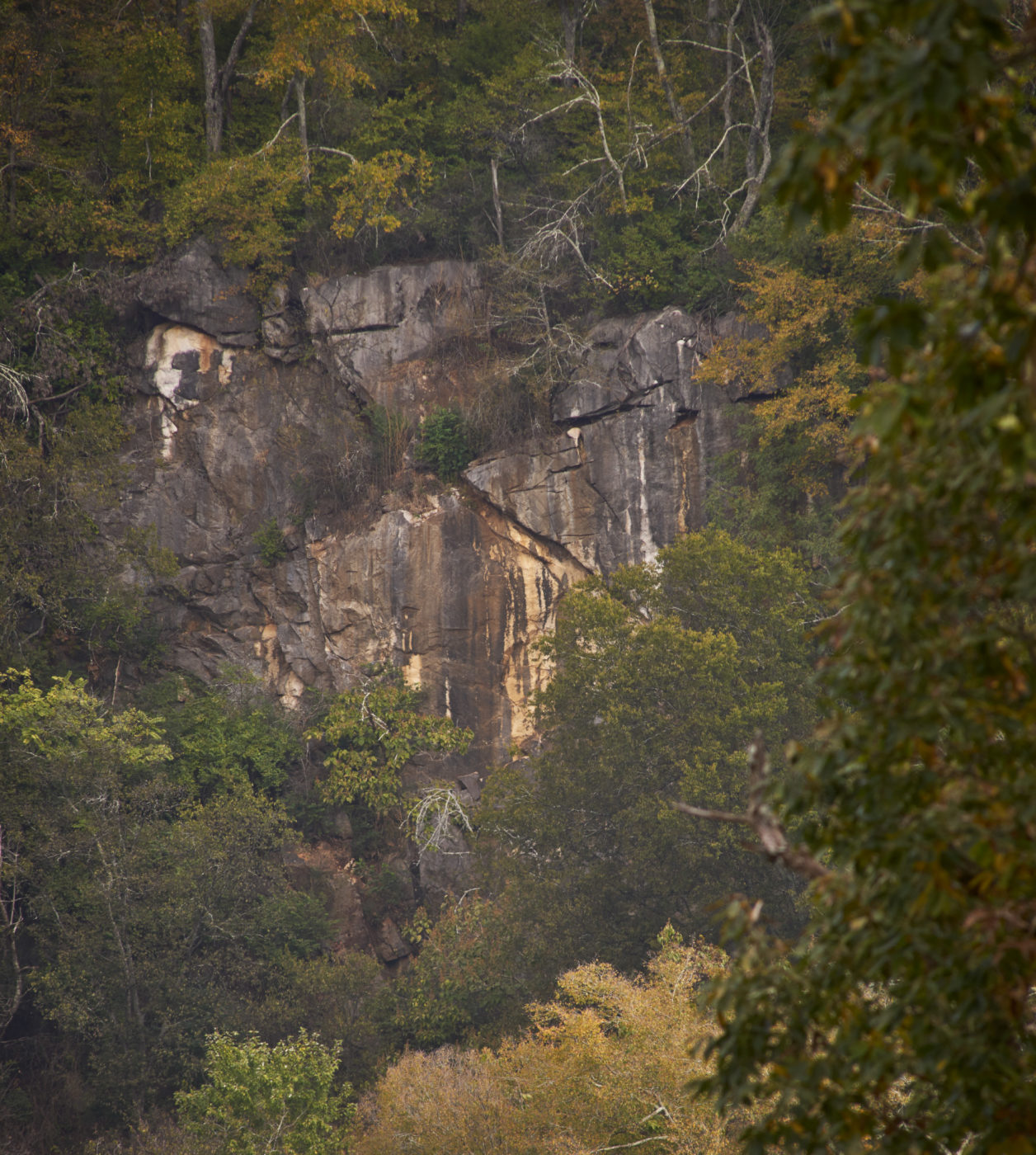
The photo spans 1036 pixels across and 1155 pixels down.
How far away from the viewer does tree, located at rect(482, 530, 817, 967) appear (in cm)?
1588

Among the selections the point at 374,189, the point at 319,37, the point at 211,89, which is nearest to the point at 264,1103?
the point at 374,189

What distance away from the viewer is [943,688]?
3182 mm

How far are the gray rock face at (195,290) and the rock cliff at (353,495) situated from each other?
0.14ft

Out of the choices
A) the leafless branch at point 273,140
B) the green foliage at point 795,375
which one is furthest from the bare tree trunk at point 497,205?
the green foliage at point 795,375

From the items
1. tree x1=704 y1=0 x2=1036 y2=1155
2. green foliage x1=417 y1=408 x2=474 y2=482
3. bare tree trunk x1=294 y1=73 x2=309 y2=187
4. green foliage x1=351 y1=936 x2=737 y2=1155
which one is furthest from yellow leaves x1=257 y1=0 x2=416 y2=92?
tree x1=704 y1=0 x2=1036 y2=1155

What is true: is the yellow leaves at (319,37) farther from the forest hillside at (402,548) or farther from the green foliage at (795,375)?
the green foliage at (795,375)

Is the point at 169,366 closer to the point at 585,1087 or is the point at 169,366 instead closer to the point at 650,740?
the point at 650,740

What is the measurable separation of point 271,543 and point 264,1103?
1298 centimetres

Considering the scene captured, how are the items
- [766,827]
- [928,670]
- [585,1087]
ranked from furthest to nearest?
[585,1087] → [766,827] → [928,670]

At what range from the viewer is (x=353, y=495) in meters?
23.9

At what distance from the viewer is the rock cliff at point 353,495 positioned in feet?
72.9

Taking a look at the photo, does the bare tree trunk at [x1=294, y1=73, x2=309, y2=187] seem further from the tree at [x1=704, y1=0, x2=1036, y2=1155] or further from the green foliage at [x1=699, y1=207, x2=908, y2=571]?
the tree at [x1=704, y1=0, x2=1036, y2=1155]

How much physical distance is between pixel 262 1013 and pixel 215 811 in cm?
386

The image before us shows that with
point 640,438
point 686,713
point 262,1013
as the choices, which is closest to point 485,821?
point 686,713
